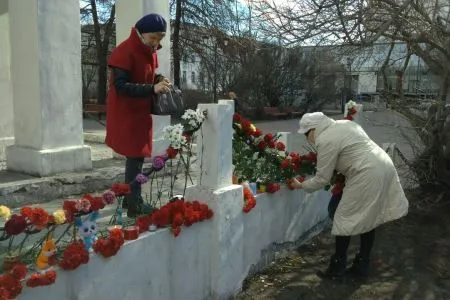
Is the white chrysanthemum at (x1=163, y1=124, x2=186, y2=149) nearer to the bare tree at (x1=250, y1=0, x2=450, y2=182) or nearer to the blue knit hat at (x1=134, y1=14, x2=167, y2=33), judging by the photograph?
the blue knit hat at (x1=134, y1=14, x2=167, y2=33)

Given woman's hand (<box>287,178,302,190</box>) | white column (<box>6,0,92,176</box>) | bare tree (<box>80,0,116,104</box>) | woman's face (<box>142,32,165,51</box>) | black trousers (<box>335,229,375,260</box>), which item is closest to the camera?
woman's face (<box>142,32,165,51</box>)

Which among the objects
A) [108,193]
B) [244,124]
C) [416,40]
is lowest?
[108,193]

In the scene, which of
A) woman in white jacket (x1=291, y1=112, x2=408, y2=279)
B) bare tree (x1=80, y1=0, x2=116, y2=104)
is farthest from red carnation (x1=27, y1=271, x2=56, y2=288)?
bare tree (x1=80, y1=0, x2=116, y2=104)

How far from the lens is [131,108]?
374 cm

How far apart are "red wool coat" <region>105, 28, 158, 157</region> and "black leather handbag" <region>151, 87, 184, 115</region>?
0.43ft

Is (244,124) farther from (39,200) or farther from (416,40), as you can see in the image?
(416,40)

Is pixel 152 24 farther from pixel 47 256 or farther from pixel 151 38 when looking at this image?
pixel 47 256

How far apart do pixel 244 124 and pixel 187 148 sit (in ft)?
3.07

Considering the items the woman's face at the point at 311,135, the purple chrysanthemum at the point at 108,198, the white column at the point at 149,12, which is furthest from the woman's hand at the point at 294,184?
the white column at the point at 149,12

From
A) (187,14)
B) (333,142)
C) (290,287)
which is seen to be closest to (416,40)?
(333,142)

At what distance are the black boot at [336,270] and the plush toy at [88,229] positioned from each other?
2.17 metres

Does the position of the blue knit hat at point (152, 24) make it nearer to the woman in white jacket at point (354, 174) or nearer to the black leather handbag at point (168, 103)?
the black leather handbag at point (168, 103)

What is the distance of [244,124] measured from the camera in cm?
432

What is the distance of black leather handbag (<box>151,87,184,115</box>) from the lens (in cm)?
362
